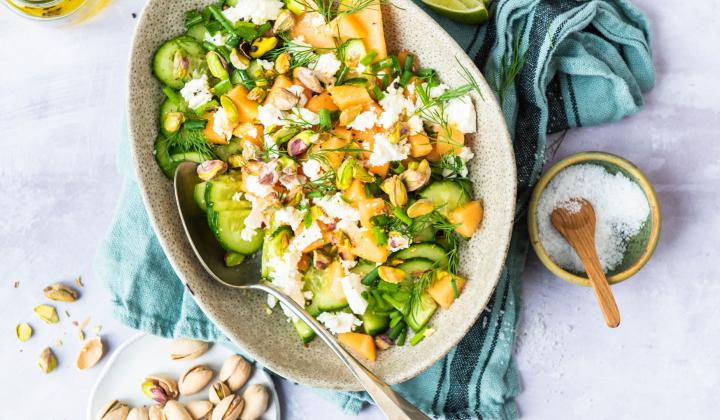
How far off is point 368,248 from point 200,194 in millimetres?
552

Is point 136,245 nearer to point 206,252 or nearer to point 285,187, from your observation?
point 206,252

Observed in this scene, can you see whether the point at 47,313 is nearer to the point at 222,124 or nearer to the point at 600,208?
the point at 222,124

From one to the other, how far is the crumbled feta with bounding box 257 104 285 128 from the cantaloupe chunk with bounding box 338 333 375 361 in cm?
69

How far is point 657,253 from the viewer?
2.52 metres

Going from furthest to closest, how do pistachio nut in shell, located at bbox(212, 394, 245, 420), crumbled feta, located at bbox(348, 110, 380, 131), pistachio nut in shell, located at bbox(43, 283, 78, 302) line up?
pistachio nut in shell, located at bbox(43, 283, 78, 302), pistachio nut in shell, located at bbox(212, 394, 245, 420), crumbled feta, located at bbox(348, 110, 380, 131)

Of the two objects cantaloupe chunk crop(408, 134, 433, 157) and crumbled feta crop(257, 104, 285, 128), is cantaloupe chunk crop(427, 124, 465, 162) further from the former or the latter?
crumbled feta crop(257, 104, 285, 128)

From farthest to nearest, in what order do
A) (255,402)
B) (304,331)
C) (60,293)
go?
(60,293)
(255,402)
(304,331)

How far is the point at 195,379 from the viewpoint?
8.16ft

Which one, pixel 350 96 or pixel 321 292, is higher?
pixel 350 96

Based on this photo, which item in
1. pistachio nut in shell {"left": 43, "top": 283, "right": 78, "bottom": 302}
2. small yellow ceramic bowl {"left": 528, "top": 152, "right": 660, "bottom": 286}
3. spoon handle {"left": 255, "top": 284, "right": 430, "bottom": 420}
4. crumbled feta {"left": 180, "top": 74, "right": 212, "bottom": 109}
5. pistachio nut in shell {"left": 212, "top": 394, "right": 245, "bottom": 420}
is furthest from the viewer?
pistachio nut in shell {"left": 43, "top": 283, "right": 78, "bottom": 302}

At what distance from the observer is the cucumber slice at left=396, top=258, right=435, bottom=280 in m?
2.11

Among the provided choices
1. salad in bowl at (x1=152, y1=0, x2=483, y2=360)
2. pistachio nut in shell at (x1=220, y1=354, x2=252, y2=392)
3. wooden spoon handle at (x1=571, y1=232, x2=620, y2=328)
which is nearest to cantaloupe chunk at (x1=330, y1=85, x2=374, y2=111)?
salad in bowl at (x1=152, y1=0, x2=483, y2=360)

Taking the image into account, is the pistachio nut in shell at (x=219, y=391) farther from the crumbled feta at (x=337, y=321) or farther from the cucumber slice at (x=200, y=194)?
the cucumber slice at (x=200, y=194)

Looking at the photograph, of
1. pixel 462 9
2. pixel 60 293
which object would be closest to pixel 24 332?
pixel 60 293
